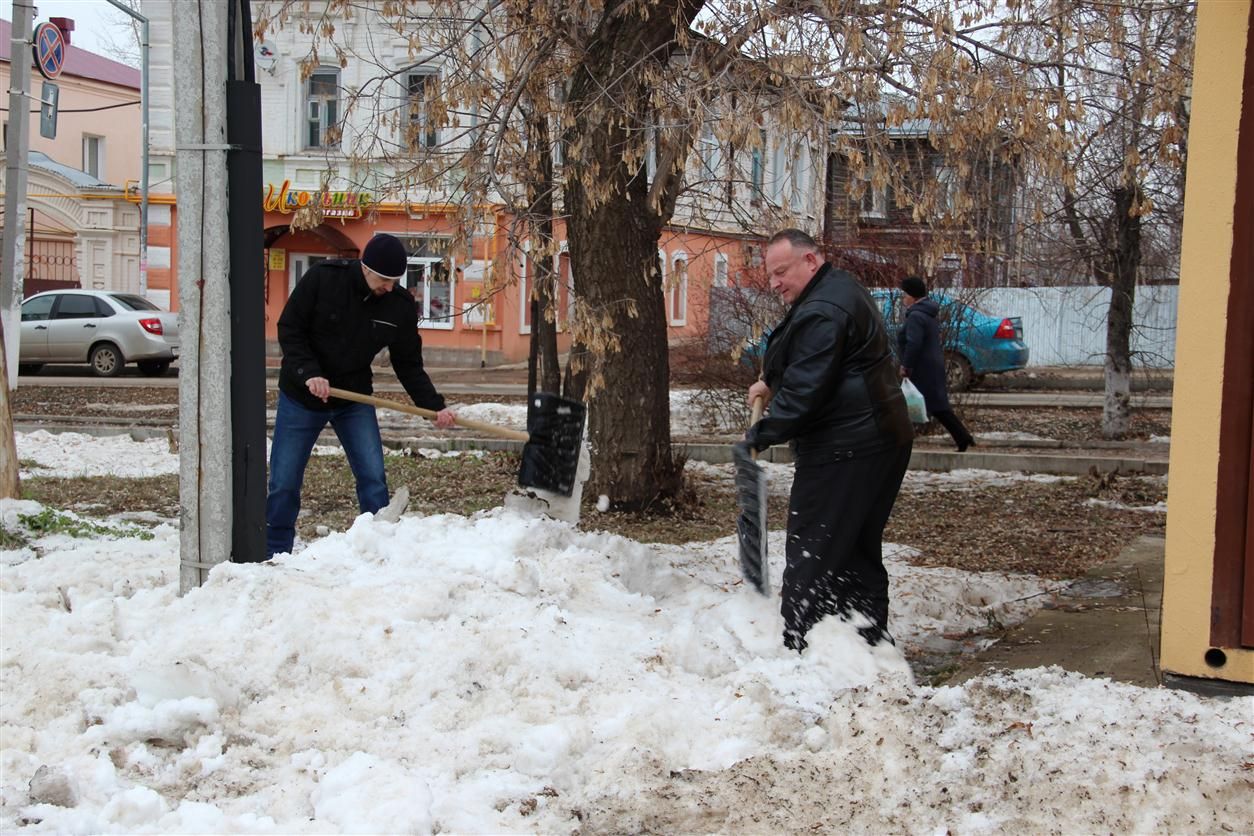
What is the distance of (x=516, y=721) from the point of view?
13.8 ft

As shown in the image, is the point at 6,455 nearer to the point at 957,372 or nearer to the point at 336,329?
the point at 336,329

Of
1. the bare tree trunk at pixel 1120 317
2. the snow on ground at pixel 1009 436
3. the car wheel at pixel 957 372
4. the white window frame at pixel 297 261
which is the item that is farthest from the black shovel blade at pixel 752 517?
the white window frame at pixel 297 261

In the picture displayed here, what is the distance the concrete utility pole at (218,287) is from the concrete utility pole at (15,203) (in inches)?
339

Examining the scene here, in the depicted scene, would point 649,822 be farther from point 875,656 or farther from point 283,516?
point 283,516

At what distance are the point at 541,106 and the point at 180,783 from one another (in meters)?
5.11

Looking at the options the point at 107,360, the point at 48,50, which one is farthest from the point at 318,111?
the point at 48,50

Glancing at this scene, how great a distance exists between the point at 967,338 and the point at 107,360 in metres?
15.1

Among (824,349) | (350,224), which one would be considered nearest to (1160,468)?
(824,349)

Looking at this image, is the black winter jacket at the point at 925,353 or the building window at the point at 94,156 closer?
the black winter jacket at the point at 925,353

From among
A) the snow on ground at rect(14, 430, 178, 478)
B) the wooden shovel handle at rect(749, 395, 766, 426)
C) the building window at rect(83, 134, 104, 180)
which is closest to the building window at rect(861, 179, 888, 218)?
the wooden shovel handle at rect(749, 395, 766, 426)

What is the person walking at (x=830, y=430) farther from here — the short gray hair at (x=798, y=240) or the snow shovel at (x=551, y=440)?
the snow shovel at (x=551, y=440)

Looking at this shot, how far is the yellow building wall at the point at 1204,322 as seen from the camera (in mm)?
4242

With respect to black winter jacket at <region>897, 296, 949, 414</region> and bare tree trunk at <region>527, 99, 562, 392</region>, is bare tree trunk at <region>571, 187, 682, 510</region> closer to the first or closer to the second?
bare tree trunk at <region>527, 99, 562, 392</region>

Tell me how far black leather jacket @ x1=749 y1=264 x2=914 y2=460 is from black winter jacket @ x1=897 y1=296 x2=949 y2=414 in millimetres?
6558
